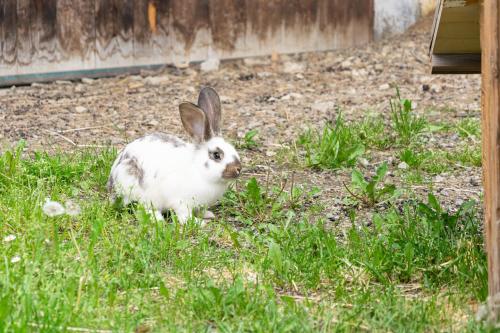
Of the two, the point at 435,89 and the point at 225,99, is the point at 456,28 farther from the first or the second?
the point at 435,89

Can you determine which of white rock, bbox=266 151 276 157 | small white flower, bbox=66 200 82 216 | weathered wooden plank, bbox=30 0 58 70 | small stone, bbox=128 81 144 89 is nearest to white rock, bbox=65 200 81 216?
small white flower, bbox=66 200 82 216

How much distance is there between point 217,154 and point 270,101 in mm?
2850

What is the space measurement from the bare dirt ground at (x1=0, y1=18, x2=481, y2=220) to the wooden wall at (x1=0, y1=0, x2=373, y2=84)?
0.15 m

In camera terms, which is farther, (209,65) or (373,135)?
Answer: (209,65)

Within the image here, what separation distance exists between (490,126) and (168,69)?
526 centimetres

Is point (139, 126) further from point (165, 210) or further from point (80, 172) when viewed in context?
point (165, 210)

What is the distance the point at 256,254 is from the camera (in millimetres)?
3826

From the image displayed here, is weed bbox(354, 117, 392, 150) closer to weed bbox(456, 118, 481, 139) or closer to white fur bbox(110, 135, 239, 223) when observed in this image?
weed bbox(456, 118, 481, 139)

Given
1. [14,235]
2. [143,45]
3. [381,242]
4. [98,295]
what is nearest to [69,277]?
[98,295]

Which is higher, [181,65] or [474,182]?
[181,65]

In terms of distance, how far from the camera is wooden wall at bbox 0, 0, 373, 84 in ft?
24.5

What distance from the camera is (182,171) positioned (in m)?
4.45

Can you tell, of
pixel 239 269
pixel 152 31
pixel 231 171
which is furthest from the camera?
pixel 152 31

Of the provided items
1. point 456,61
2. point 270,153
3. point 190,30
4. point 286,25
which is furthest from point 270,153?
point 286,25
